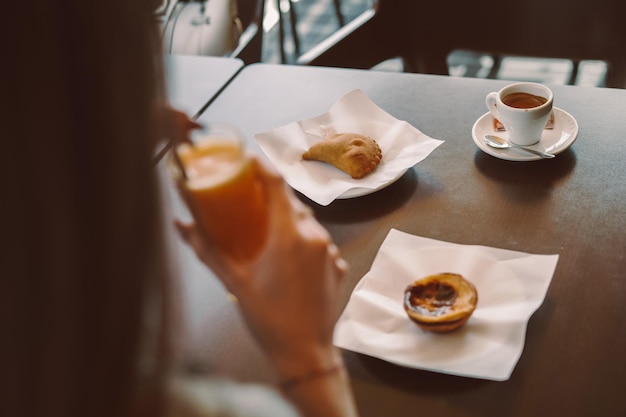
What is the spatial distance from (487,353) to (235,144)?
40cm

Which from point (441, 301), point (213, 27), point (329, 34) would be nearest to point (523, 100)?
point (441, 301)

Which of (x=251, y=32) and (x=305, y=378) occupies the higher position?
(x=305, y=378)

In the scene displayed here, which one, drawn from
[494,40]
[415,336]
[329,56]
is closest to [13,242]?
[415,336]

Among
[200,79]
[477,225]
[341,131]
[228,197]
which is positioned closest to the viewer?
[228,197]

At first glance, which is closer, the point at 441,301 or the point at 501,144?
the point at 441,301

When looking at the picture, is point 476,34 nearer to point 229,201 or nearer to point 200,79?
point 200,79

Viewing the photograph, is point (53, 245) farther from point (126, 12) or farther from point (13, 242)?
point (126, 12)

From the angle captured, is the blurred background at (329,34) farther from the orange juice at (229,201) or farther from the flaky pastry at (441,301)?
the orange juice at (229,201)

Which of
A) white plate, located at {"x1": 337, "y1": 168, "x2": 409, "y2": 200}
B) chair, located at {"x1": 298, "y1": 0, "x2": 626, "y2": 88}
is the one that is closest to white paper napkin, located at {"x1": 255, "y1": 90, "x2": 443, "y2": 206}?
white plate, located at {"x1": 337, "y1": 168, "x2": 409, "y2": 200}

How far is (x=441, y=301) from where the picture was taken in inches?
36.4

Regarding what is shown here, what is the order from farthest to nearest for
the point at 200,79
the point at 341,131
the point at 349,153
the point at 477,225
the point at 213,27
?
the point at 213,27
the point at 200,79
the point at 341,131
the point at 349,153
the point at 477,225

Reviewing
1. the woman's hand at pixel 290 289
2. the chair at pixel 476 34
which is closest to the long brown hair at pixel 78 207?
the woman's hand at pixel 290 289

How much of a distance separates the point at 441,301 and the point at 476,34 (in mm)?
1261

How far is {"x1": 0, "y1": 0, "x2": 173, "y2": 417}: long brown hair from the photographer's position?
0.41 meters
